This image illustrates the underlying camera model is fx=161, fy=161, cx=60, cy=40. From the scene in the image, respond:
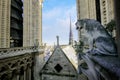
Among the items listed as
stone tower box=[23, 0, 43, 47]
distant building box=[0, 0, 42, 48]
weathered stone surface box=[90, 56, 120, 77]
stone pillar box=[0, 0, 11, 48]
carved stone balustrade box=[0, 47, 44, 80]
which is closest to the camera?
weathered stone surface box=[90, 56, 120, 77]

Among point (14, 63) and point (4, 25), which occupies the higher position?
point (4, 25)

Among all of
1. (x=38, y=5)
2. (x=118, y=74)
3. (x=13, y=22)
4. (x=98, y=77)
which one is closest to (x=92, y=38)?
(x=98, y=77)

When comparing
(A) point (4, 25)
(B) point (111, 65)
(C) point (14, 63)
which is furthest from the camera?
(A) point (4, 25)

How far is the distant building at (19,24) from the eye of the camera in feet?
37.1

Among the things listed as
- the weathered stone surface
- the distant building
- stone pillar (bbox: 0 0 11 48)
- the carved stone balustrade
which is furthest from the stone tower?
the weathered stone surface

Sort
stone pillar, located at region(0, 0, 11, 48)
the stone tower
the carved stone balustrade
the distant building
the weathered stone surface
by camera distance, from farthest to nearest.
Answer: the stone tower, the distant building, stone pillar, located at region(0, 0, 11, 48), the carved stone balustrade, the weathered stone surface

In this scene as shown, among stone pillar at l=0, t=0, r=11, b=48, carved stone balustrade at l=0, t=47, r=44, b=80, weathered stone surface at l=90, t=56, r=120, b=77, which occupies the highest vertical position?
stone pillar at l=0, t=0, r=11, b=48

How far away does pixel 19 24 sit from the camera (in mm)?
18172

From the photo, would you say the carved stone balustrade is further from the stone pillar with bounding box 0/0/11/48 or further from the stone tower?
the stone pillar with bounding box 0/0/11/48

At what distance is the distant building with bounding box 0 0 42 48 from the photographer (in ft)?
37.1

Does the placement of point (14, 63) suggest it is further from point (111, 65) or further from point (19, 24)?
point (19, 24)

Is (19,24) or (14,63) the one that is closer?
(14,63)

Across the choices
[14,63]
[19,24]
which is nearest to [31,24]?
[19,24]

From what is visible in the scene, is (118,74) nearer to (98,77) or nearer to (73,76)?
(98,77)
